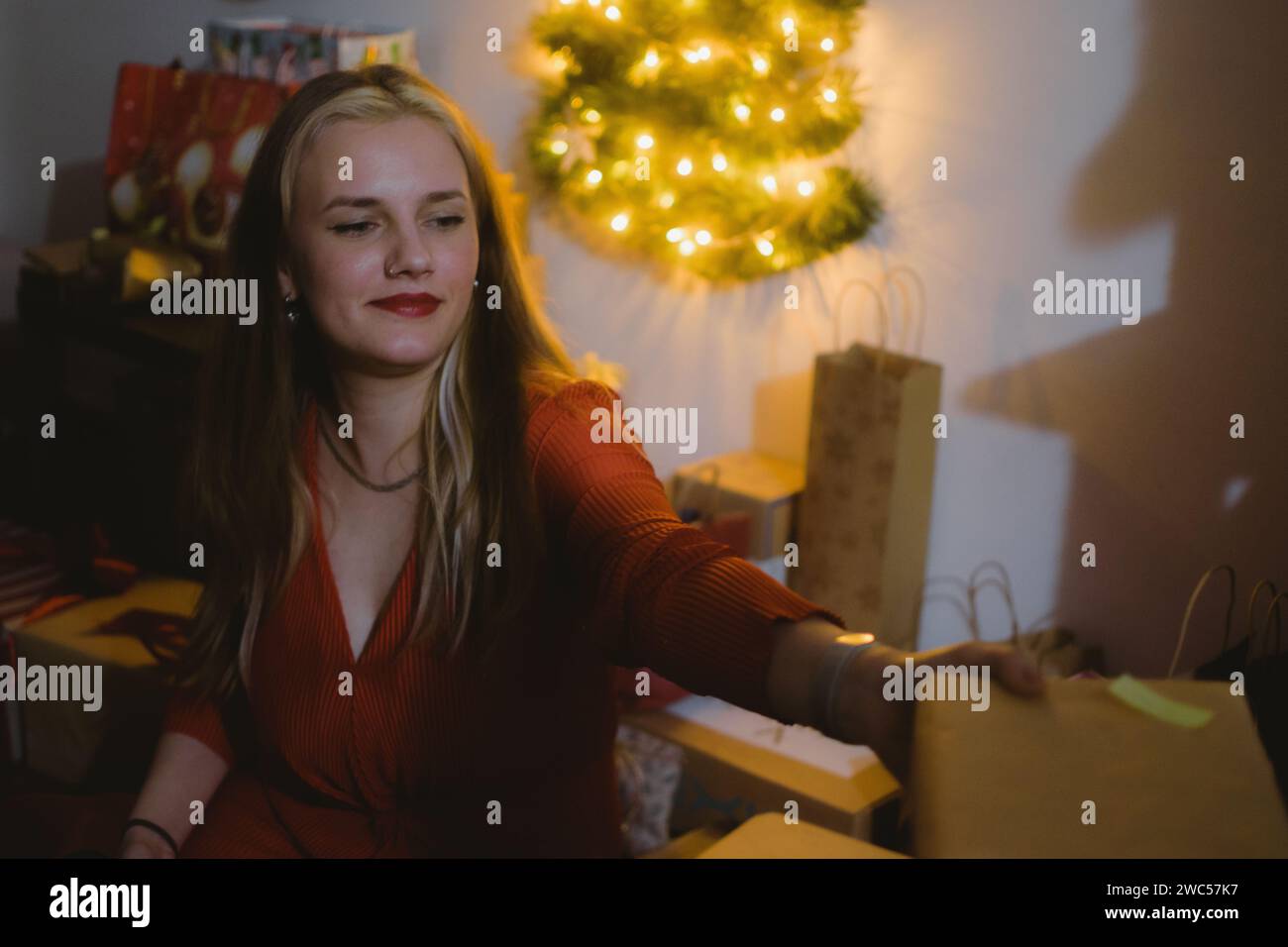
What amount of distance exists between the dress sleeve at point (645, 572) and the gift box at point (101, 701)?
97 cm

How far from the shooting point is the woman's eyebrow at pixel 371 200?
121cm

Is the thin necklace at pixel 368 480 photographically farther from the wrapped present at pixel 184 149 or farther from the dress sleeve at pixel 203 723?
the wrapped present at pixel 184 149

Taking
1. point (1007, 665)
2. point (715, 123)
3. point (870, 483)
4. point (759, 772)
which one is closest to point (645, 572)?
point (1007, 665)

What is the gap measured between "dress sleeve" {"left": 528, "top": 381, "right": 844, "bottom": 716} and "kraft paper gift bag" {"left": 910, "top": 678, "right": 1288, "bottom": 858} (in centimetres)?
18

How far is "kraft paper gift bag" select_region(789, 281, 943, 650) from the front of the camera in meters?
2.12

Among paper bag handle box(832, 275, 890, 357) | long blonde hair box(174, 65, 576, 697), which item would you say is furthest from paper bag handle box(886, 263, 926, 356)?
long blonde hair box(174, 65, 576, 697)

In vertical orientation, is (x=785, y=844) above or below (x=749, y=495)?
below

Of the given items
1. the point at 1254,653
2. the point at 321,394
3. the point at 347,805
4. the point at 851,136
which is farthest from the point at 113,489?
the point at 1254,653

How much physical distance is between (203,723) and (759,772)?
3.01 feet

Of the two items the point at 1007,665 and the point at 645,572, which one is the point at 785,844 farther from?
the point at 1007,665

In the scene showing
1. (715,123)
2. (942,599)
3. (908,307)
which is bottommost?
(942,599)

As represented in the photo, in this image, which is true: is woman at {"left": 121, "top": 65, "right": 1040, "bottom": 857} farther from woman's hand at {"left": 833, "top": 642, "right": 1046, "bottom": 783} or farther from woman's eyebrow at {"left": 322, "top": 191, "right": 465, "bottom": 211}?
woman's hand at {"left": 833, "top": 642, "right": 1046, "bottom": 783}

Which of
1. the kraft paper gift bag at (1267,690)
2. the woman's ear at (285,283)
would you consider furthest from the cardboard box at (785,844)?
the woman's ear at (285,283)

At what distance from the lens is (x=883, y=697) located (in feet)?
2.48
